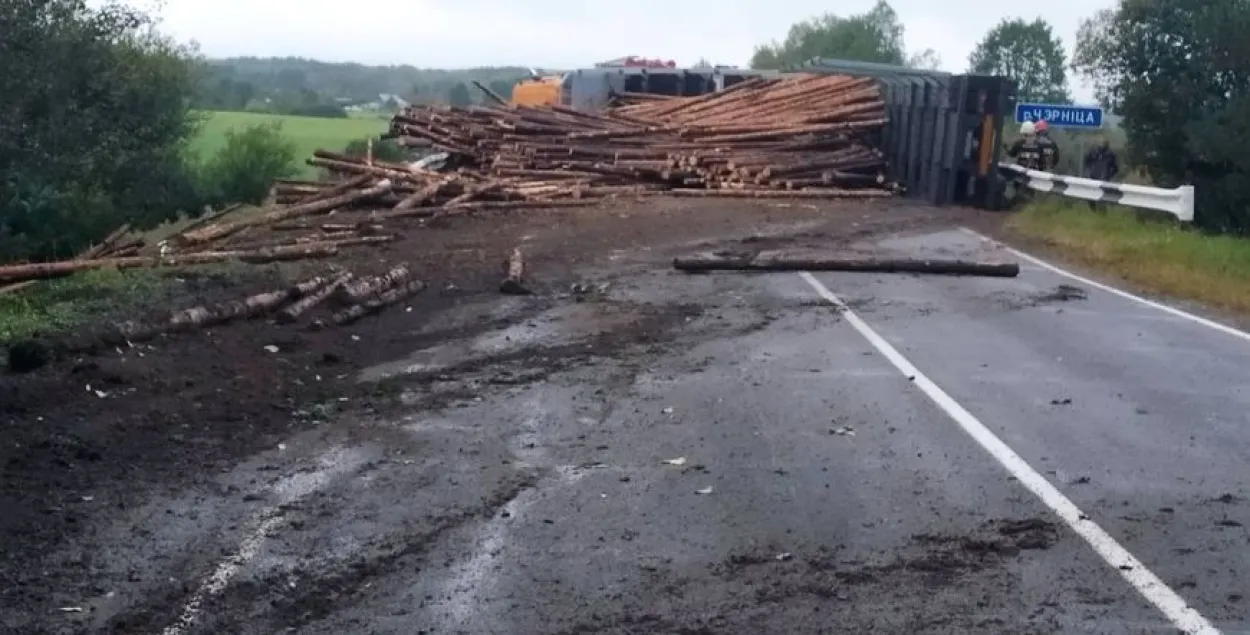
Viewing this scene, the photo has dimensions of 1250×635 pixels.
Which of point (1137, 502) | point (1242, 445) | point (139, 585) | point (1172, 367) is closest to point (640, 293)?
point (1172, 367)

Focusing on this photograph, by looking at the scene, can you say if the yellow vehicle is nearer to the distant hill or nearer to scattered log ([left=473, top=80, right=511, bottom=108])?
scattered log ([left=473, top=80, right=511, bottom=108])

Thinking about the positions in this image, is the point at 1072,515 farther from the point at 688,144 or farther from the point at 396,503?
the point at 688,144

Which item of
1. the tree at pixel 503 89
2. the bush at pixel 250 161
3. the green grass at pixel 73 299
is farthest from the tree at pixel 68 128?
the bush at pixel 250 161

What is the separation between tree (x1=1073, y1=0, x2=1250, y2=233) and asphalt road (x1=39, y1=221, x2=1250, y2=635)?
673 inches

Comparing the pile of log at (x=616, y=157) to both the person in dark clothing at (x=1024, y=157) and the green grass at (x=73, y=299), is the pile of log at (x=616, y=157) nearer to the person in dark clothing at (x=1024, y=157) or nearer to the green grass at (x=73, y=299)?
the person in dark clothing at (x=1024, y=157)

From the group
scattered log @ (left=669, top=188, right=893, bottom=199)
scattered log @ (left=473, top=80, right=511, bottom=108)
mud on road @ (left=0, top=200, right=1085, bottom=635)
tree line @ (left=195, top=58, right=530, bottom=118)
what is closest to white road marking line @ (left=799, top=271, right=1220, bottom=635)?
mud on road @ (left=0, top=200, right=1085, bottom=635)

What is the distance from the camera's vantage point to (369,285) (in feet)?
46.1

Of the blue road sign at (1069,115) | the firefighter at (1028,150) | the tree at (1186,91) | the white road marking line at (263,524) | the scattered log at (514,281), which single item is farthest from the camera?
the tree at (1186,91)

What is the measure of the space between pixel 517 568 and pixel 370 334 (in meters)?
6.26

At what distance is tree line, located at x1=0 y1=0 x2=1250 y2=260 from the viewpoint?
1842 cm

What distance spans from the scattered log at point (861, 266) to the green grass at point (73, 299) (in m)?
5.54

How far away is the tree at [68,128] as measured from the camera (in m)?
17.4

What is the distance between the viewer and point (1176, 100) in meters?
29.8

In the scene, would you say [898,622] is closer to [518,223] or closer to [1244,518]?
[1244,518]
